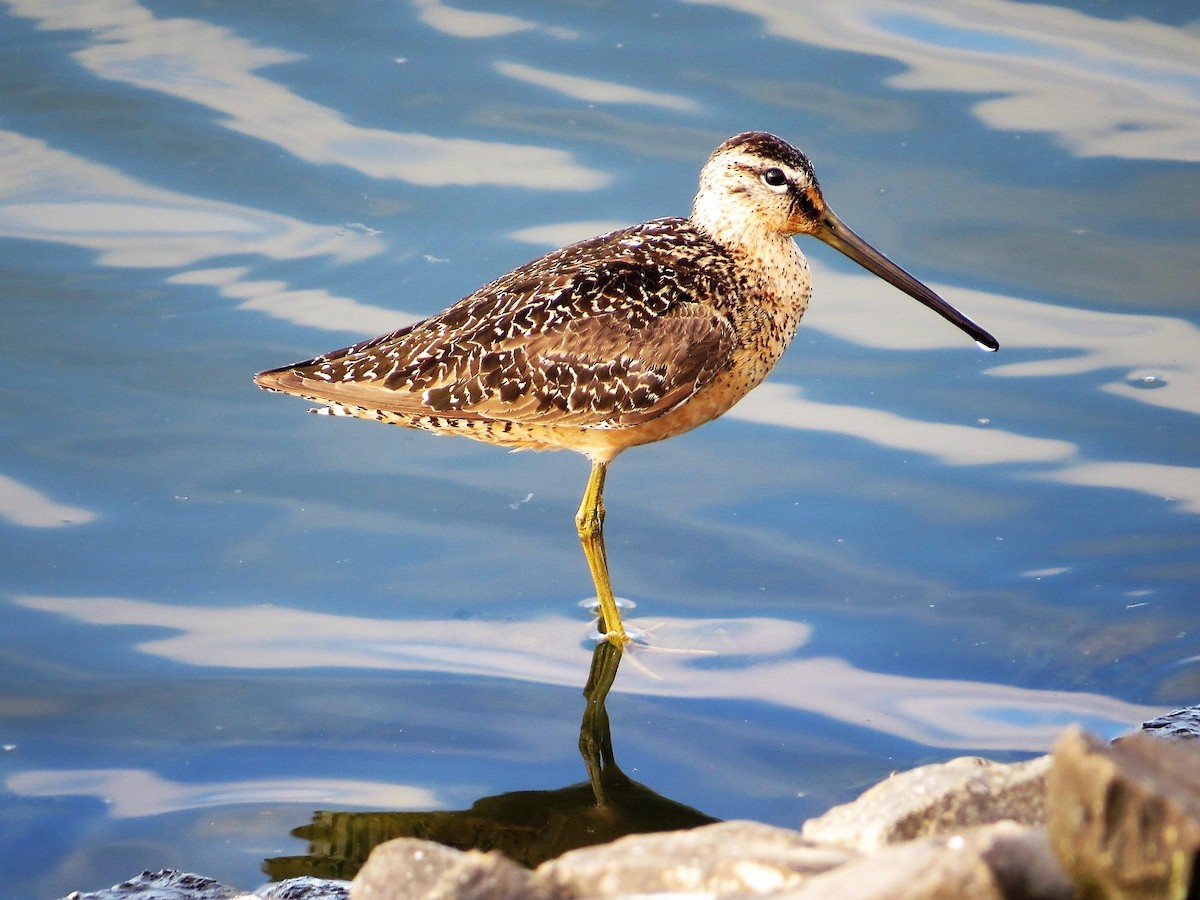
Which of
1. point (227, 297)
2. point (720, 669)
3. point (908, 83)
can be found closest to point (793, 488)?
point (720, 669)

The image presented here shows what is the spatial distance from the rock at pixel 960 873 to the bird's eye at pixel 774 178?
12.0 feet

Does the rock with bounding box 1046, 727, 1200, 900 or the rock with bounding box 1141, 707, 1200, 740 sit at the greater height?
the rock with bounding box 1046, 727, 1200, 900

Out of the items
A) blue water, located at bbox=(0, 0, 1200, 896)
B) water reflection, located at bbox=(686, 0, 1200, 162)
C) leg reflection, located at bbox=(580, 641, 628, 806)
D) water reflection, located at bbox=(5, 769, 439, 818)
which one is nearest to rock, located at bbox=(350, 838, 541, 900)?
blue water, located at bbox=(0, 0, 1200, 896)

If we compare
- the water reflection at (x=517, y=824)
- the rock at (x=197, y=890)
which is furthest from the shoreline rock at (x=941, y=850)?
A: the water reflection at (x=517, y=824)

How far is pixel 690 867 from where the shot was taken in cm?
346

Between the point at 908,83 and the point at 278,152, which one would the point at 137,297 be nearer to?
the point at 278,152

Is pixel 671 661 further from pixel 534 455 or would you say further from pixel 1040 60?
pixel 1040 60

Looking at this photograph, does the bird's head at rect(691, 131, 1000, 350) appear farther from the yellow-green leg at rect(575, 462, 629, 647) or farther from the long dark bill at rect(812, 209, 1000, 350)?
the yellow-green leg at rect(575, 462, 629, 647)

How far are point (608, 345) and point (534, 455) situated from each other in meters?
1.63

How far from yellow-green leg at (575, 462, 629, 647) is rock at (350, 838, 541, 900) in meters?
2.67

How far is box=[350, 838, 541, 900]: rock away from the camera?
11.1 feet

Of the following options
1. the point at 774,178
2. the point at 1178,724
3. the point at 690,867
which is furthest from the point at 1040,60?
the point at 690,867

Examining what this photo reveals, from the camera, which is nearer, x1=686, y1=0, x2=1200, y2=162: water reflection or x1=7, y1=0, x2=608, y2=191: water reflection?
x1=7, y1=0, x2=608, y2=191: water reflection

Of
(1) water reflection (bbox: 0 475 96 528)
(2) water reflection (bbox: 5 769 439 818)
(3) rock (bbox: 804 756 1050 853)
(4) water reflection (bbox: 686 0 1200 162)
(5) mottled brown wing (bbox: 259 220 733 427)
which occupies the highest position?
(4) water reflection (bbox: 686 0 1200 162)
